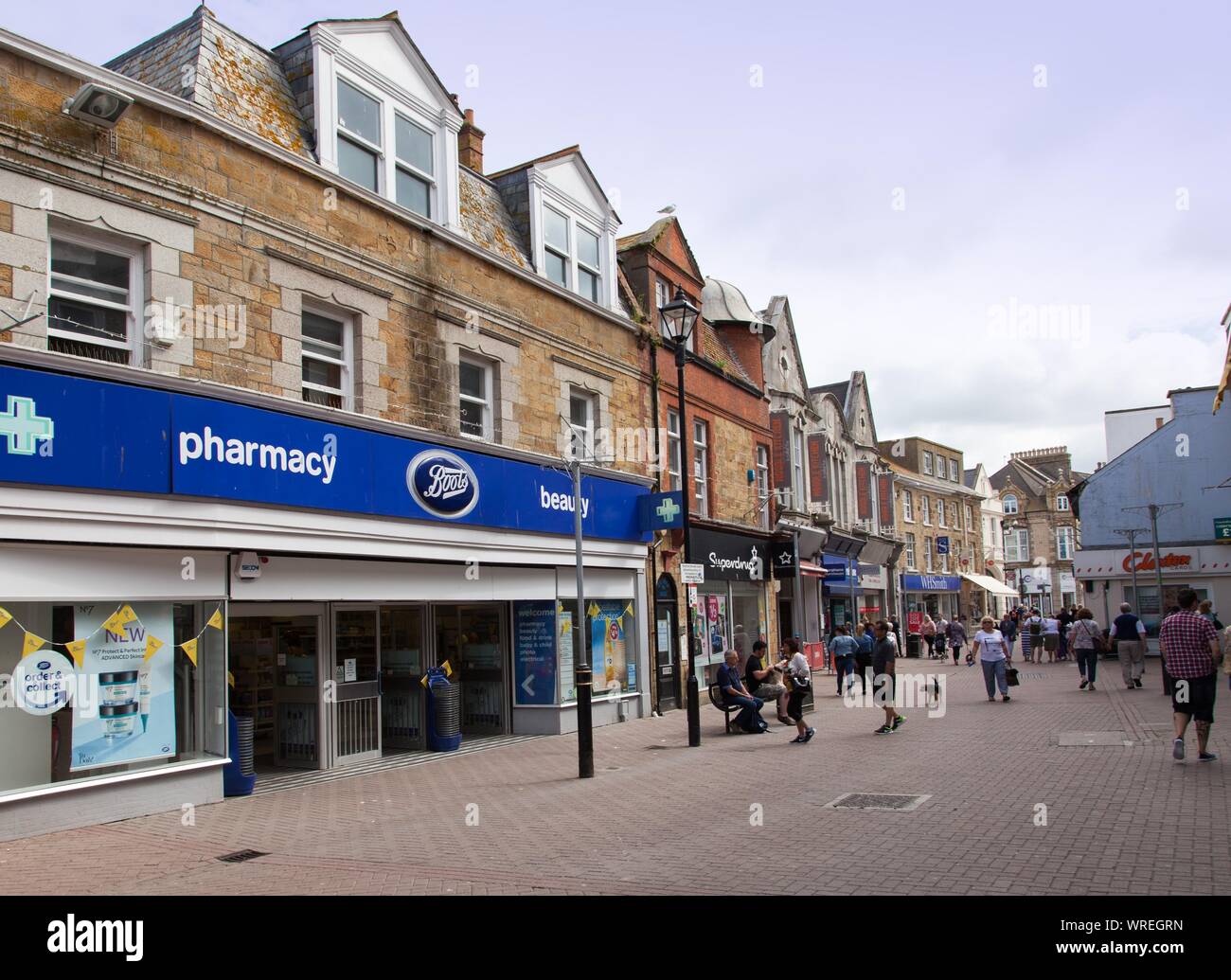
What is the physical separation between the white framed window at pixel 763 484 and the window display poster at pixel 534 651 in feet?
36.9

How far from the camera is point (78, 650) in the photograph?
985 centimetres

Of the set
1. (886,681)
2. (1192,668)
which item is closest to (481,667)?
(886,681)

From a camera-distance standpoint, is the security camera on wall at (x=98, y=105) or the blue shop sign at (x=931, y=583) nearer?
the security camera on wall at (x=98, y=105)

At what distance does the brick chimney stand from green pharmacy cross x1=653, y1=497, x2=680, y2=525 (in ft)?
25.8

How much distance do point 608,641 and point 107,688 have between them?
10.2 metres

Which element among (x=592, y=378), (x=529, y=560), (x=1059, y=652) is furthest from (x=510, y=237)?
(x=1059, y=652)

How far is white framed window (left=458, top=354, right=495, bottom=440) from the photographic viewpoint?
1594cm

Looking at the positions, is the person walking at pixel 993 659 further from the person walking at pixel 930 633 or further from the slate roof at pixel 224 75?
the person walking at pixel 930 633

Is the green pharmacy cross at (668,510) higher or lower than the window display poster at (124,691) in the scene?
higher

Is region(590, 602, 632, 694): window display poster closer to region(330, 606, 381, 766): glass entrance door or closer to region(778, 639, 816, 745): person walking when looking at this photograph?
region(778, 639, 816, 745): person walking

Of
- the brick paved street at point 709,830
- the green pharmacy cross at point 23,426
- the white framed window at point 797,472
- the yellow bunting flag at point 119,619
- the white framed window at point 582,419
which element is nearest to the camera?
the brick paved street at point 709,830

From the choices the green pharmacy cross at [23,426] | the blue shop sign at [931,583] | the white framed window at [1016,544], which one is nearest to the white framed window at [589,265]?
the green pharmacy cross at [23,426]

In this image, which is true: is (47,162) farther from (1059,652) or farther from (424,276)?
(1059,652)

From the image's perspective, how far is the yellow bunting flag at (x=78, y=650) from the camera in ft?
32.2
